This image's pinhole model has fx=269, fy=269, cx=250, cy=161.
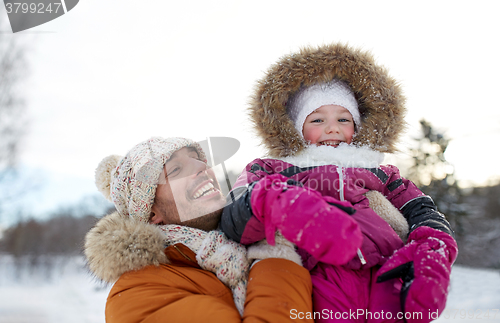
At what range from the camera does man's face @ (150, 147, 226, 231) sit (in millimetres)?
1600

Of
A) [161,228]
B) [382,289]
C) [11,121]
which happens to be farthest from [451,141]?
[11,121]

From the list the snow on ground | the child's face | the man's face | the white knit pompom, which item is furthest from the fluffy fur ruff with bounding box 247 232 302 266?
the snow on ground

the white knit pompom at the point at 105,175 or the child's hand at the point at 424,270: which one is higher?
the white knit pompom at the point at 105,175

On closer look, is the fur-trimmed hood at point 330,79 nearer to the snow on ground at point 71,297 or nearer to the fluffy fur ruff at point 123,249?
the fluffy fur ruff at point 123,249

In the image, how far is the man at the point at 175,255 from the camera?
3.87ft

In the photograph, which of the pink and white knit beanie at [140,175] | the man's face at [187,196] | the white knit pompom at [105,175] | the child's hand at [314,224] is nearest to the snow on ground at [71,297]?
the white knit pompom at [105,175]

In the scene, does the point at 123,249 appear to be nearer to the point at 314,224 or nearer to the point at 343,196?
the point at 314,224

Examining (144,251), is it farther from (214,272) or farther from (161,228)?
(214,272)

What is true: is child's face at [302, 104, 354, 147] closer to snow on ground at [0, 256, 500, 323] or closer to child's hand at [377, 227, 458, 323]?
child's hand at [377, 227, 458, 323]

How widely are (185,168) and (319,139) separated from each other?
0.97 metres

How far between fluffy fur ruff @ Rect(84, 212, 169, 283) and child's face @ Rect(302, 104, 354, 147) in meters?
1.24

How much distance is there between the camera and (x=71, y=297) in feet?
21.5

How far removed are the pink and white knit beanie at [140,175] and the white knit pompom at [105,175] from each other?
11 centimetres

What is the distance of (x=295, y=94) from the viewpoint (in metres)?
2.23
